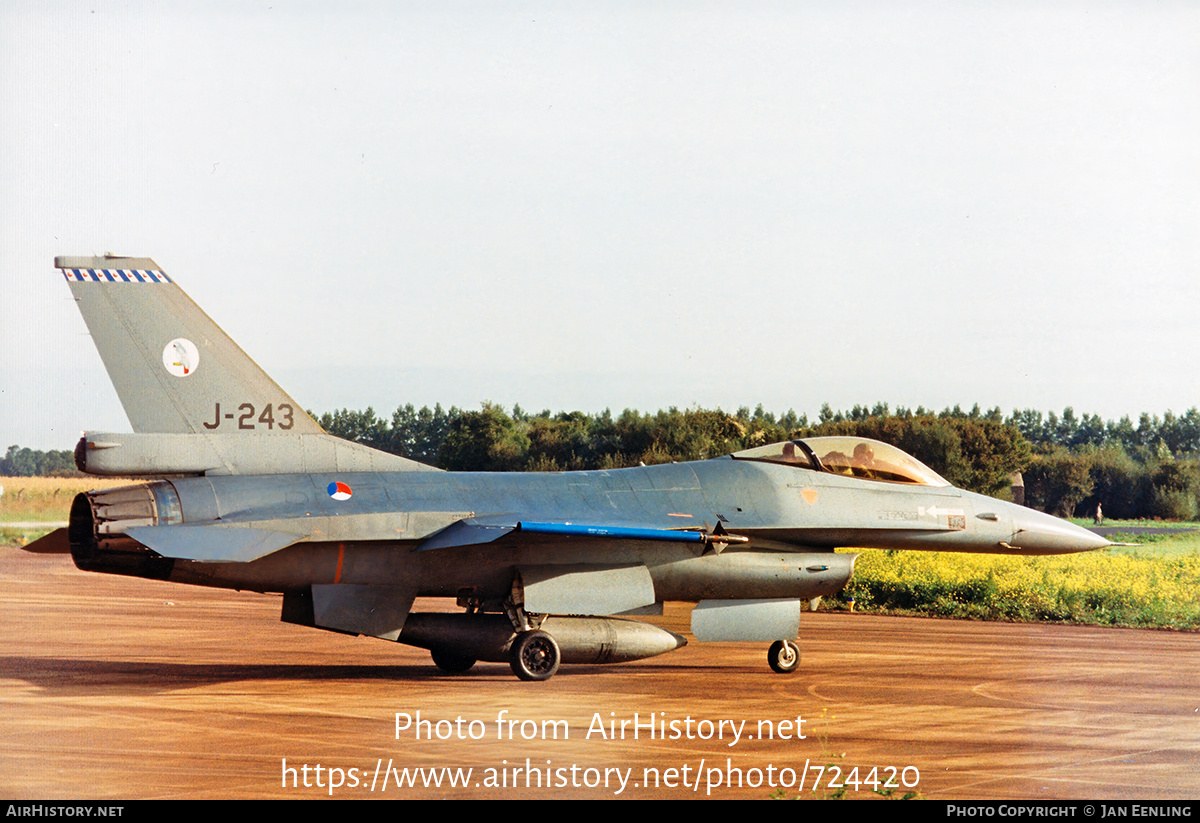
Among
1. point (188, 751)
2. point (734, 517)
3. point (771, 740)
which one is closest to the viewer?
point (188, 751)

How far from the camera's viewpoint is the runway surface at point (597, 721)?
26.3 feet

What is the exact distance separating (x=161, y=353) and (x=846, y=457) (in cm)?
777

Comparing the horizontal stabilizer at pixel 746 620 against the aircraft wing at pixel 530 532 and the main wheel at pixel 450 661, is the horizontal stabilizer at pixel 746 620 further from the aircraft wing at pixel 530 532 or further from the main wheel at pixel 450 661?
the main wheel at pixel 450 661

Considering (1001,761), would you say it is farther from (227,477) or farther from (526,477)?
(227,477)

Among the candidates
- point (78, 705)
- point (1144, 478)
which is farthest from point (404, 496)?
point (1144, 478)

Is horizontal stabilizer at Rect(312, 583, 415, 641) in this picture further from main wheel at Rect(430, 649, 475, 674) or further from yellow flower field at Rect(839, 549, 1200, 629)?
yellow flower field at Rect(839, 549, 1200, 629)

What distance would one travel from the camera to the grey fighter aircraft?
11.7 m

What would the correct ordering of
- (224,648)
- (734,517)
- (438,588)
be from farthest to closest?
(224,648), (734,517), (438,588)

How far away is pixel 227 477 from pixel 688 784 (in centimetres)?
610

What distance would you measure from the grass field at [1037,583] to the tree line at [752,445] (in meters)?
3.95

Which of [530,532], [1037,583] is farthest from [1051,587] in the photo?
[530,532]

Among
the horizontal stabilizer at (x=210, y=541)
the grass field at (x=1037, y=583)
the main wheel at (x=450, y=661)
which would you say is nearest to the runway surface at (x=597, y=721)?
the main wheel at (x=450, y=661)

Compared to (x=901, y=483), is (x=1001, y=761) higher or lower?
lower

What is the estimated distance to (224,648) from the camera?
16266mm
